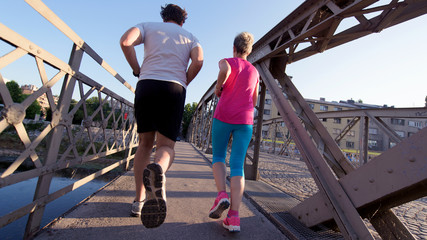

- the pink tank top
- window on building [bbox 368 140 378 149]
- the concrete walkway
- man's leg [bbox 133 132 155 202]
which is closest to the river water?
the concrete walkway

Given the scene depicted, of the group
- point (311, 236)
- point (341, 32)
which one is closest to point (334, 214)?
point (311, 236)

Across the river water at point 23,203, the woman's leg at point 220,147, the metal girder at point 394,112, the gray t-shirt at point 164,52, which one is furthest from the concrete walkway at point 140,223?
the metal girder at point 394,112

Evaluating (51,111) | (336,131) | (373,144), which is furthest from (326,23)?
(373,144)

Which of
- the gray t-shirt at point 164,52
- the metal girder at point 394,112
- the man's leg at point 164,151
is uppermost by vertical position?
the metal girder at point 394,112

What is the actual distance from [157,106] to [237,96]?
31.7 inches

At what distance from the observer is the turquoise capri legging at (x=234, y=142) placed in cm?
197

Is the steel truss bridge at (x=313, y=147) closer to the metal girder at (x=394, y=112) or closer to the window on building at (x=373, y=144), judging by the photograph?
the metal girder at (x=394, y=112)

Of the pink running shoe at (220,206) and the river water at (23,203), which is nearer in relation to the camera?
the pink running shoe at (220,206)

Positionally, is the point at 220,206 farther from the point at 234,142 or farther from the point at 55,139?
the point at 55,139

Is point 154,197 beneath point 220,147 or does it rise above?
beneath

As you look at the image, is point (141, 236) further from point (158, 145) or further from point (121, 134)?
point (121, 134)

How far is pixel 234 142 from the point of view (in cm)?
207

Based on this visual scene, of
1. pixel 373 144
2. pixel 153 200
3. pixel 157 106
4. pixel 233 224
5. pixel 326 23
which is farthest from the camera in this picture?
pixel 373 144

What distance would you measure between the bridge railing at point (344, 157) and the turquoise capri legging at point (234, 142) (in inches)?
29.4
